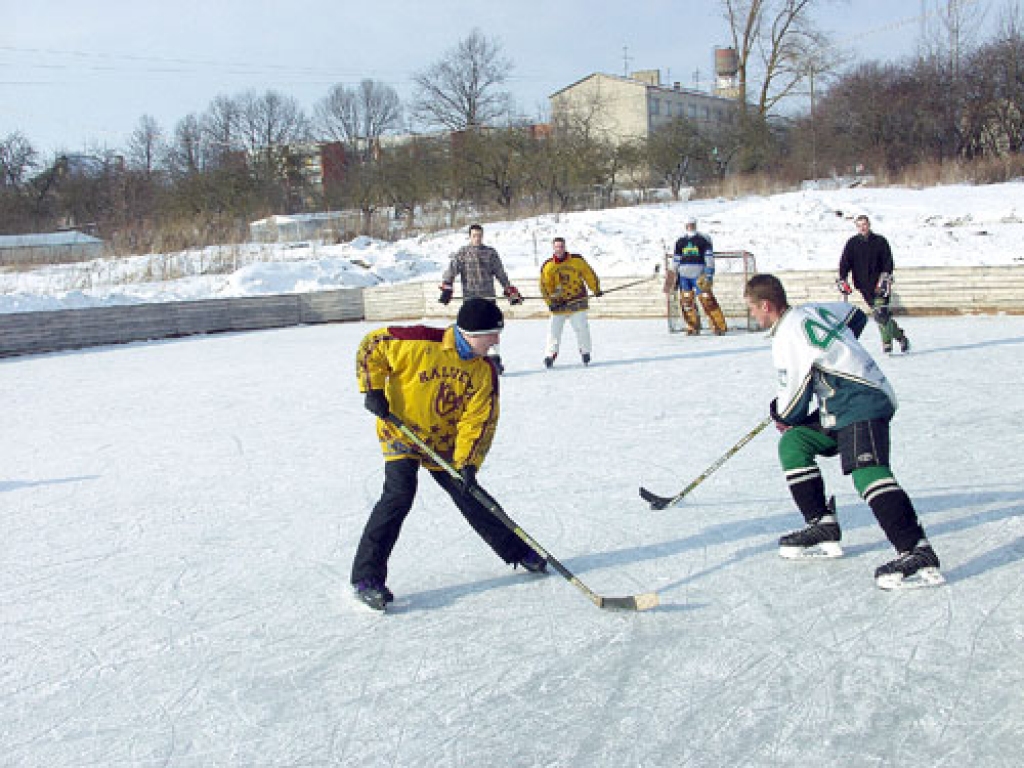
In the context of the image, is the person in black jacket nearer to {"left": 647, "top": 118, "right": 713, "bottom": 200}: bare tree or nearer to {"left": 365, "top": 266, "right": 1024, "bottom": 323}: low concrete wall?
{"left": 365, "top": 266, "right": 1024, "bottom": 323}: low concrete wall

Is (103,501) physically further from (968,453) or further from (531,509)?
(968,453)

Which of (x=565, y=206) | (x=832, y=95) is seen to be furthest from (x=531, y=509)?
(x=832, y=95)

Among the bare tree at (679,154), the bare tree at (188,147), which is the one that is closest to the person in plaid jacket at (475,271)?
the bare tree at (679,154)

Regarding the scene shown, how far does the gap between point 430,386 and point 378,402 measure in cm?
20

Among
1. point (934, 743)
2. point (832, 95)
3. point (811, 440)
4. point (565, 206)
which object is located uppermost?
point (832, 95)

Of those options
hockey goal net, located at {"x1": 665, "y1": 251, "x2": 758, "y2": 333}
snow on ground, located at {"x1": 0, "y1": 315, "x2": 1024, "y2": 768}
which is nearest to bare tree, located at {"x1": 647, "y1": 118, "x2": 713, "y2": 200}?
hockey goal net, located at {"x1": 665, "y1": 251, "x2": 758, "y2": 333}

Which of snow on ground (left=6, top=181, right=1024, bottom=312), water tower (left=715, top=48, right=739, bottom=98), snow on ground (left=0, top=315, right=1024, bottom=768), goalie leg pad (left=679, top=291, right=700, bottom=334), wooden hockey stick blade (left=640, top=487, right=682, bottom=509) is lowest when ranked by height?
snow on ground (left=0, top=315, right=1024, bottom=768)

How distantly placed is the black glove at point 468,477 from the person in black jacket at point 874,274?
20.9 ft

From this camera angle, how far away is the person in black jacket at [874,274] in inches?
348

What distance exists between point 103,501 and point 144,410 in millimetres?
3373

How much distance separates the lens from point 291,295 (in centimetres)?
1772

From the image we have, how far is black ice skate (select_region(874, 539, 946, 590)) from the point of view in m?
3.36

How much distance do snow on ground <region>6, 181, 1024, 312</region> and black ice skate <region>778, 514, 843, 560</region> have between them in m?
12.1

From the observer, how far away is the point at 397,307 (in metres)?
17.4
